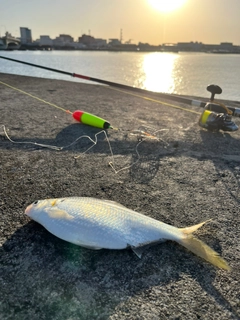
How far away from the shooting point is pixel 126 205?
2619 millimetres

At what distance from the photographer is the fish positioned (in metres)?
1.93

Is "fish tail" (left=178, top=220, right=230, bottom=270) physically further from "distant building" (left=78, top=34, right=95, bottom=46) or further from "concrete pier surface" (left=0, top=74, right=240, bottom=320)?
"distant building" (left=78, top=34, right=95, bottom=46)

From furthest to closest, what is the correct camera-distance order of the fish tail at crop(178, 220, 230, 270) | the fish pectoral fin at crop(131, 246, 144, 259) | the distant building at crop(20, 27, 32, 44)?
the distant building at crop(20, 27, 32, 44) → the fish pectoral fin at crop(131, 246, 144, 259) → the fish tail at crop(178, 220, 230, 270)

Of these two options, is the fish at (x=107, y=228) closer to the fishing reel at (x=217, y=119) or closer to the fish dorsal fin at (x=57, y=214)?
the fish dorsal fin at (x=57, y=214)

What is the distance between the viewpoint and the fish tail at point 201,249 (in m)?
1.79

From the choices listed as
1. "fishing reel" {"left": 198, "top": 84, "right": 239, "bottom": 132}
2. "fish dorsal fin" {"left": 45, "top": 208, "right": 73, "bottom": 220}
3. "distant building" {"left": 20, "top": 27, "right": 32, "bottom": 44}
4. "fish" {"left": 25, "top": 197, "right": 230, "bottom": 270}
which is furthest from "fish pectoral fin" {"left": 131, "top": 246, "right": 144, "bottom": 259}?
"distant building" {"left": 20, "top": 27, "right": 32, "bottom": 44}

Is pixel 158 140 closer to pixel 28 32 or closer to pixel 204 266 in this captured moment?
pixel 204 266

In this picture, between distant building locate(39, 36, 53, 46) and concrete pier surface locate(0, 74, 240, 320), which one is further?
distant building locate(39, 36, 53, 46)

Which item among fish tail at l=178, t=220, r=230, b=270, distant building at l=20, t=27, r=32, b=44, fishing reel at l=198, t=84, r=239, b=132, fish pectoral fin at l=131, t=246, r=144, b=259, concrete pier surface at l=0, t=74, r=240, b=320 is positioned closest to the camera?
concrete pier surface at l=0, t=74, r=240, b=320

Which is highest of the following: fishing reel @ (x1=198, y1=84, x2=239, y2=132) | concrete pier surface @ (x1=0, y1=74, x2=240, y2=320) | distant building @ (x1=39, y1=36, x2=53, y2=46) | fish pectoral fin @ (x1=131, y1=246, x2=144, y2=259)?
distant building @ (x1=39, y1=36, x2=53, y2=46)

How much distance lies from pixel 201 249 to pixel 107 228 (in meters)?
0.67

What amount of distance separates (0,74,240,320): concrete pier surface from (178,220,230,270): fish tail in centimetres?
9

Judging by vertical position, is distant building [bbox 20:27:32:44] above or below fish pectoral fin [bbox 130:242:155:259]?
above

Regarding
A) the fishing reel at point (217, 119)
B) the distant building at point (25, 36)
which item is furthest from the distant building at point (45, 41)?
the fishing reel at point (217, 119)
